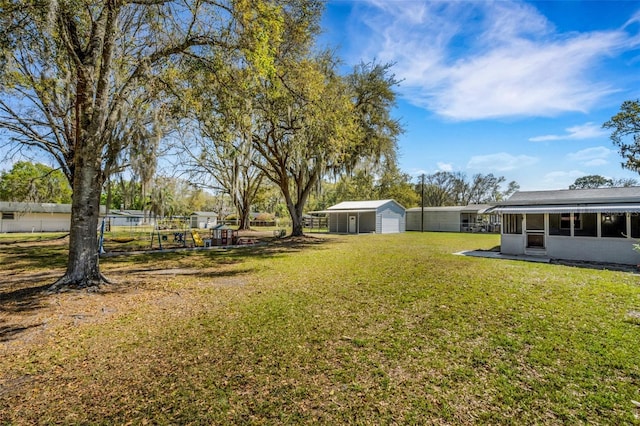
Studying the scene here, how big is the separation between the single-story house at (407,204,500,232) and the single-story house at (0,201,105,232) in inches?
1372

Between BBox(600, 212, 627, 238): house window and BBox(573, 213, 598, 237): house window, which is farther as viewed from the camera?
BBox(573, 213, 598, 237): house window

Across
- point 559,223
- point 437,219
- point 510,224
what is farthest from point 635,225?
point 437,219

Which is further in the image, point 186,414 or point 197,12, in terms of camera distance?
point 197,12

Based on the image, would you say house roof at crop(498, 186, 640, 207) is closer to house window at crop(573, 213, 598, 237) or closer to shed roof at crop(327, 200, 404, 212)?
house window at crop(573, 213, 598, 237)

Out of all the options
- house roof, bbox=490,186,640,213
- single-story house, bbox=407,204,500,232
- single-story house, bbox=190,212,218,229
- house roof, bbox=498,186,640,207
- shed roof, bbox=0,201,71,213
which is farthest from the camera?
single-story house, bbox=190,212,218,229

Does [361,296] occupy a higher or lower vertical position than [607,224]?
lower

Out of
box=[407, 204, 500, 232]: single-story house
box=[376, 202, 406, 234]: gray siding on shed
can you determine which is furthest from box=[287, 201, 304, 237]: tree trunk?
box=[407, 204, 500, 232]: single-story house

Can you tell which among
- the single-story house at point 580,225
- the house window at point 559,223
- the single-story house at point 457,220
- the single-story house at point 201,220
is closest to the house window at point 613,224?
the single-story house at point 580,225

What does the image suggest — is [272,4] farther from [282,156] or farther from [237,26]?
[282,156]

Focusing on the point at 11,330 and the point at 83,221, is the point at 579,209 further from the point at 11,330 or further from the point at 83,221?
the point at 11,330

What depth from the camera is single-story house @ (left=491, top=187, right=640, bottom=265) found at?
388 inches

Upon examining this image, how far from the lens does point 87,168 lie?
19.0 ft

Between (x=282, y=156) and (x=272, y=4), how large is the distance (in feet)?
34.1

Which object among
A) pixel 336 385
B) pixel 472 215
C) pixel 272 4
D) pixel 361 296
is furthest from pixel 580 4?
pixel 472 215
